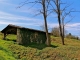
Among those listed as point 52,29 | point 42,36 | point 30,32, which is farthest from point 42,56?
point 52,29

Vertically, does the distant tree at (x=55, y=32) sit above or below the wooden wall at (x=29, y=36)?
above

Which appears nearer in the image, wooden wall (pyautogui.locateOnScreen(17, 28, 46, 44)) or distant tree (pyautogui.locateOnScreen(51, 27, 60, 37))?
wooden wall (pyautogui.locateOnScreen(17, 28, 46, 44))

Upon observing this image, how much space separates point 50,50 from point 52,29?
132 feet

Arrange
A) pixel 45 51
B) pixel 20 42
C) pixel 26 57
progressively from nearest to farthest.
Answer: pixel 26 57, pixel 45 51, pixel 20 42

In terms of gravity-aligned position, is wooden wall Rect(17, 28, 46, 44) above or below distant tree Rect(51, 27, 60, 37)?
below

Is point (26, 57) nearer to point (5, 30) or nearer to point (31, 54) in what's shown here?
point (31, 54)

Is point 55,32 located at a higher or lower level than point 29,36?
higher

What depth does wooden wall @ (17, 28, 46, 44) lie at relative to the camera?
36.4 meters

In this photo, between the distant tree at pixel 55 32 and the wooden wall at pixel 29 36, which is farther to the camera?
the distant tree at pixel 55 32

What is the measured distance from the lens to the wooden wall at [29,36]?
3644cm

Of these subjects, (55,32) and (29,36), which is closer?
(29,36)

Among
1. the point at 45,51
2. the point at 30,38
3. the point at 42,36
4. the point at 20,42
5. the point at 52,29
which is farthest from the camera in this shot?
the point at 52,29

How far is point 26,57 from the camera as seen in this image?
993 inches

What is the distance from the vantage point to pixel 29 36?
1506 inches
